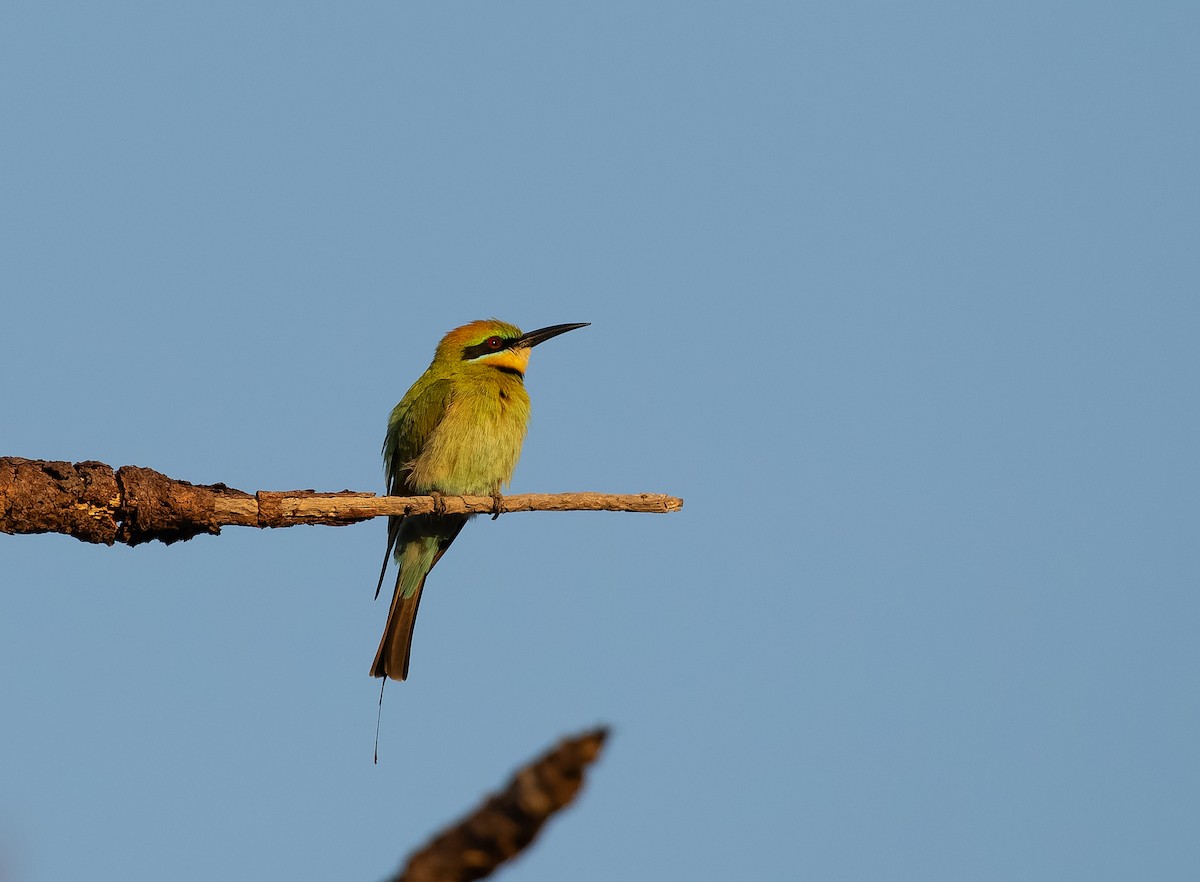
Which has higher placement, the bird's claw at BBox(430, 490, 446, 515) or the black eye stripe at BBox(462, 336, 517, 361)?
the black eye stripe at BBox(462, 336, 517, 361)

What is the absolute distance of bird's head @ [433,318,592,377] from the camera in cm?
719

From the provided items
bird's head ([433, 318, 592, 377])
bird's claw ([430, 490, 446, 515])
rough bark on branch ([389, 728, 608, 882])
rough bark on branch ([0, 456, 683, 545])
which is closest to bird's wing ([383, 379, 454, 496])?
bird's head ([433, 318, 592, 377])

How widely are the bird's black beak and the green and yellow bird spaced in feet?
1.28

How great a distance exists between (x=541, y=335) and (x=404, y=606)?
1.81 meters

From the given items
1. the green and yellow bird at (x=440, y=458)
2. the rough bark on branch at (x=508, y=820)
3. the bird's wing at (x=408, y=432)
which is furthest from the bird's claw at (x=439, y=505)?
the rough bark on branch at (x=508, y=820)

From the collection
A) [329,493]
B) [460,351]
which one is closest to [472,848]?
[329,493]

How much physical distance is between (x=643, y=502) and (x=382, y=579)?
2.32 meters

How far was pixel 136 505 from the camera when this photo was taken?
3646mm

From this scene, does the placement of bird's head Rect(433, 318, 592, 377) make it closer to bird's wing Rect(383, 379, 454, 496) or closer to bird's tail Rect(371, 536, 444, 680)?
bird's wing Rect(383, 379, 454, 496)

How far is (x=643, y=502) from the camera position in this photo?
175 inches

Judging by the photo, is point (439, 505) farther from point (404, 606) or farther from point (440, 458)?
point (404, 606)

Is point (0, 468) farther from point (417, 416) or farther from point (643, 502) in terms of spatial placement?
point (417, 416)

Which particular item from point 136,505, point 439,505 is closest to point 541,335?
point 439,505

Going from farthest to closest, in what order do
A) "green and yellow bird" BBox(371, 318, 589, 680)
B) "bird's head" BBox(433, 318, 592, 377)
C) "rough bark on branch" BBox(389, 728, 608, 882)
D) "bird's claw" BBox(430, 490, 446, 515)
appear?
"bird's head" BBox(433, 318, 592, 377) → "green and yellow bird" BBox(371, 318, 589, 680) → "bird's claw" BBox(430, 490, 446, 515) → "rough bark on branch" BBox(389, 728, 608, 882)
